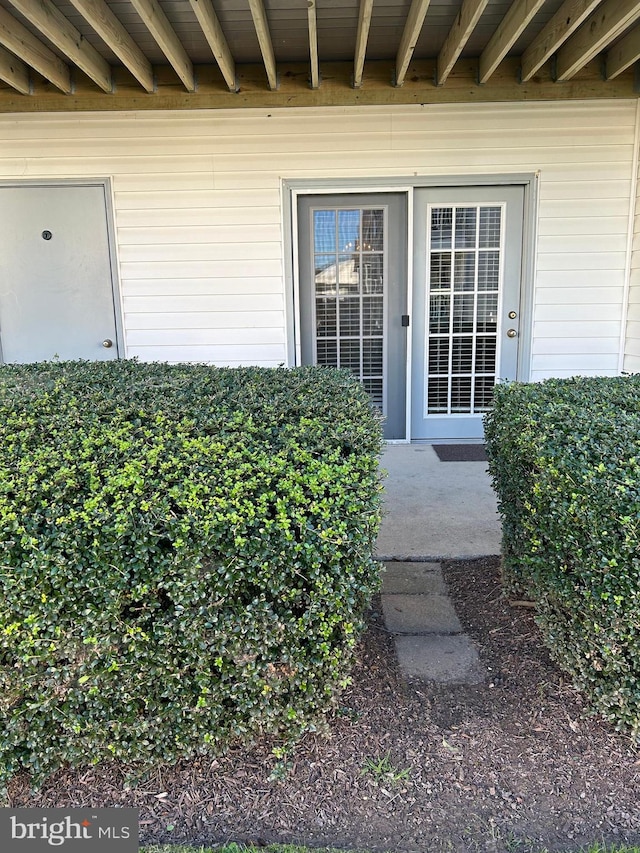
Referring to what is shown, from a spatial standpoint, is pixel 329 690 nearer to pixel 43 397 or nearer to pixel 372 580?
pixel 372 580

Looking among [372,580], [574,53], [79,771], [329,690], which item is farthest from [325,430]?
[574,53]

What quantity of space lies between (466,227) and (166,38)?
2632 mm

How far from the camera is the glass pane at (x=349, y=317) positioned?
4914 millimetres

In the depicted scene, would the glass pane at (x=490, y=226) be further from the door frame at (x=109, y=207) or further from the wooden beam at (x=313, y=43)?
the door frame at (x=109, y=207)

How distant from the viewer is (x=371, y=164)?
4.58 meters

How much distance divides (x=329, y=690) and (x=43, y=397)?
1.35 meters

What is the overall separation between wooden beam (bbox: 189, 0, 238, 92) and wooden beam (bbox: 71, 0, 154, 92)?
57 centimetres

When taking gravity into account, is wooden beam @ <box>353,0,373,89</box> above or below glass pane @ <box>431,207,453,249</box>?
above

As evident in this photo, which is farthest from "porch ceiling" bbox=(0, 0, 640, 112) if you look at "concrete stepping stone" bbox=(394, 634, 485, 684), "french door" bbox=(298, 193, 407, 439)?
"concrete stepping stone" bbox=(394, 634, 485, 684)

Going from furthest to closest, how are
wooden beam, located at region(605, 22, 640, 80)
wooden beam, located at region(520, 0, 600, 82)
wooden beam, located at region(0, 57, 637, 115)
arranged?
wooden beam, located at region(0, 57, 637, 115) → wooden beam, located at region(605, 22, 640, 80) → wooden beam, located at region(520, 0, 600, 82)

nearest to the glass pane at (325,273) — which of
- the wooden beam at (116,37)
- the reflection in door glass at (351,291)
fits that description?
the reflection in door glass at (351,291)

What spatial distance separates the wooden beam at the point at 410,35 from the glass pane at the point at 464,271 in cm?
142

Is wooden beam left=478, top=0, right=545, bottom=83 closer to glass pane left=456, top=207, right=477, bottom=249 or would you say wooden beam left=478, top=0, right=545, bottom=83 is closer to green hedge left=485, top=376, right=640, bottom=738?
glass pane left=456, top=207, right=477, bottom=249

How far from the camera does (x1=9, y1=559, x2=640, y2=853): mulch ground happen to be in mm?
1515
